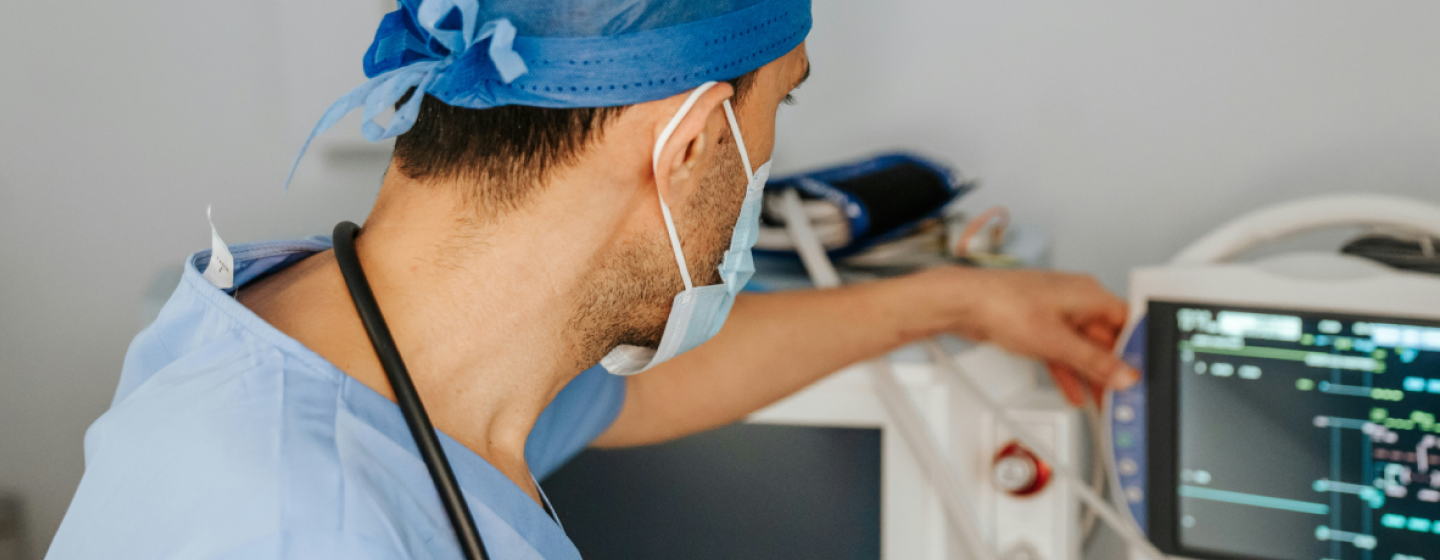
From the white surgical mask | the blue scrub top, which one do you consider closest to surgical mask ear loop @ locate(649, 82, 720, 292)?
the white surgical mask

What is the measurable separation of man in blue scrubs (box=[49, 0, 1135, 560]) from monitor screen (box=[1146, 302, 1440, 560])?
1.31ft

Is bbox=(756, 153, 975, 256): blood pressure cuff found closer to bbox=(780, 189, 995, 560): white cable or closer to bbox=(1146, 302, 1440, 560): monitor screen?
bbox=(780, 189, 995, 560): white cable

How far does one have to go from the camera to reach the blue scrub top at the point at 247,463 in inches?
19.0

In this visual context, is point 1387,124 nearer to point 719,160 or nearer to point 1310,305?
point 1310,305

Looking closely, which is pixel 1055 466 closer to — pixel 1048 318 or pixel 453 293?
pixel 1048 318

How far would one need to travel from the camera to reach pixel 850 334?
2.92 ft

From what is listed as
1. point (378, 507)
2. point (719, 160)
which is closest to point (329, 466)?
point (378, 507)

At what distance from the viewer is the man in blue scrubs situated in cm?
50

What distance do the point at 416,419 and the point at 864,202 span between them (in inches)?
23.5

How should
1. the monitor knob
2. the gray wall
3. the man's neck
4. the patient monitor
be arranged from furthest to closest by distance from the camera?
1. the gray wall
2. the monitor knob
3. the patient monitor
4. the man's neck

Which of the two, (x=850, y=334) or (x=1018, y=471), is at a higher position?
(x=850, y=334)

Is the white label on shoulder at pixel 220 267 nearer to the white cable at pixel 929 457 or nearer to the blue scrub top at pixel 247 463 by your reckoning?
the blue scrub top at pixel 247 463

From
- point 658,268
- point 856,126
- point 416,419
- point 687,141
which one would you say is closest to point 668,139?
point 687,141

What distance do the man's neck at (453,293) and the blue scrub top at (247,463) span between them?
1.2 inches
